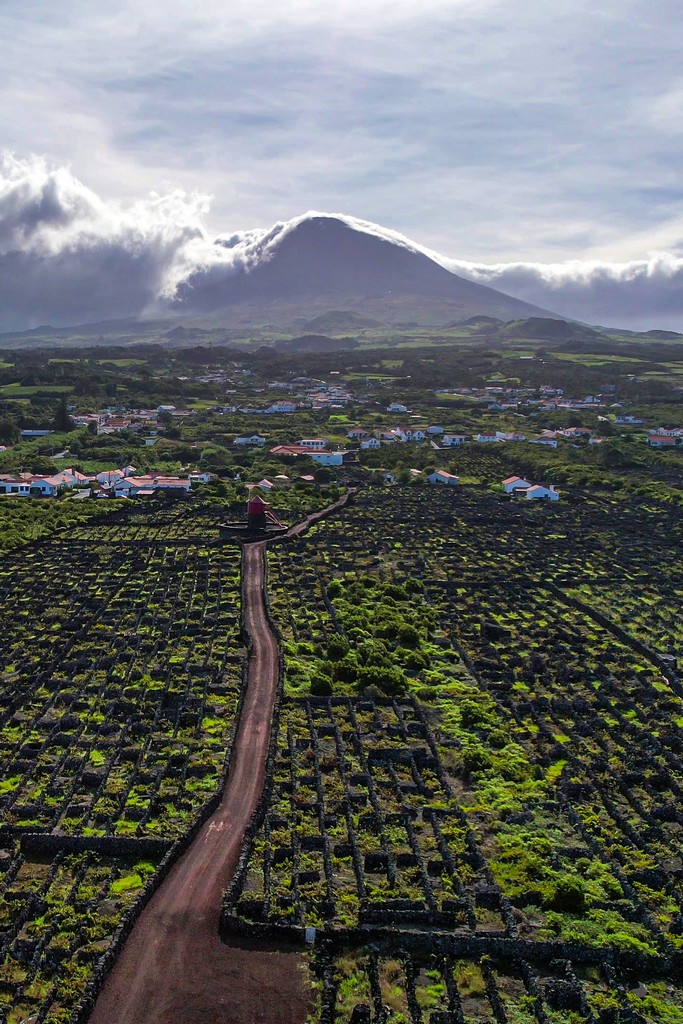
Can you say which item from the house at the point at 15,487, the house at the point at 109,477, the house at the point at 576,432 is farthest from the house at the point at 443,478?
the house at the point at 15,487

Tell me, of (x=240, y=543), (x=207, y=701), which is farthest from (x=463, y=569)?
(x=207, y=701)

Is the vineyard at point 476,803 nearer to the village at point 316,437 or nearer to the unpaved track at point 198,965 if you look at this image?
the unpaved track at point 198,965

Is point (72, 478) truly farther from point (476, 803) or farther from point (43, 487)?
point (476, 803)

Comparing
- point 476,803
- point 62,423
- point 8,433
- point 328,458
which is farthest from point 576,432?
point 476,803

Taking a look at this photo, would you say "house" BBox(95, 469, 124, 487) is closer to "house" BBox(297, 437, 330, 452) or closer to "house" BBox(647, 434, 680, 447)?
"house" BBox(297, 437, 330, 452)

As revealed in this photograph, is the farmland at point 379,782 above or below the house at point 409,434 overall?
below

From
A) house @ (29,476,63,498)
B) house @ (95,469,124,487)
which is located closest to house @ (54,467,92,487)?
house @ (29,476,63,498)

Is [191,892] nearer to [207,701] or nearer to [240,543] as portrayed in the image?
[207,701]

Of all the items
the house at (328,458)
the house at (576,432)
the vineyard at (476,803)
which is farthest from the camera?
the house at (576,432)
